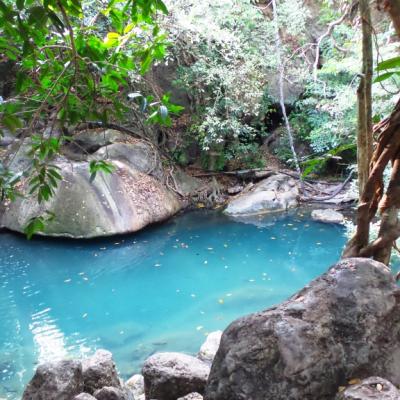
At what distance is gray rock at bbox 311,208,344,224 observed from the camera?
8.11m

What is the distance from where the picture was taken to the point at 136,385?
350 cm

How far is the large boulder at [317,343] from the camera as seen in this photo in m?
1.22

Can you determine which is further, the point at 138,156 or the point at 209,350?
the point at 138,156

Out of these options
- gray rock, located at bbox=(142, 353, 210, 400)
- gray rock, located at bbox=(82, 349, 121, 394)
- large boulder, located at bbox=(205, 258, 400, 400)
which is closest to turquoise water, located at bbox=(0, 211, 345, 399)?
gray rock, located at bbox=(82, 349, 121, 394)

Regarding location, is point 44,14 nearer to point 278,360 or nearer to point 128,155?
point 278,360

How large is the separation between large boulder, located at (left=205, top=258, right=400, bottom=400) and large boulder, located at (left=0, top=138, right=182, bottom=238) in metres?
6.14

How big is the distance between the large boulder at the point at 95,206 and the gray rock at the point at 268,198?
1540 mm

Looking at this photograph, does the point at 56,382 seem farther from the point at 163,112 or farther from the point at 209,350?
the point at 209,350

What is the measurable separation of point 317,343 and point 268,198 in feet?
25.8

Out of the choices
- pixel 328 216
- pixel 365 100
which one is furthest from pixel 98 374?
pixel 328 216

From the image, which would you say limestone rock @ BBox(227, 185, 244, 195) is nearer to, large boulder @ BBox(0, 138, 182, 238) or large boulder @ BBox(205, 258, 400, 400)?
large boulder @ BBox(0, 138, 182, 238)

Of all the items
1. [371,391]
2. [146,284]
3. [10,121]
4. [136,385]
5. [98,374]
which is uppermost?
[10,121]

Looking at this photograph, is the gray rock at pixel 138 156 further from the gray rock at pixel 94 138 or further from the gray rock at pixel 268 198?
the gray rock at pixel 268 198

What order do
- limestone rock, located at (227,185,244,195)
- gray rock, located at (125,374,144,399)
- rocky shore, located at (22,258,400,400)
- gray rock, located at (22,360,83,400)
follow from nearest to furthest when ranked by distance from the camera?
1. rocky shore, located at (22,258,400,400)
2. gray rock, located at (22,360,83,400)
3. gray rock, located at (125,374,144,399)
4. limestone rock, located at (227,185,244,195)
